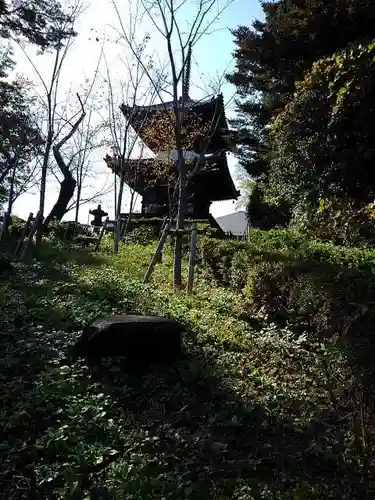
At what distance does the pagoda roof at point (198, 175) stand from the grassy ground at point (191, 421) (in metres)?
15.2

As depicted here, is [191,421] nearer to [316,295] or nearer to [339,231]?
[316,295]

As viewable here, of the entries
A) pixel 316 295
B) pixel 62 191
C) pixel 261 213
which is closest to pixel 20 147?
pixel 62 191

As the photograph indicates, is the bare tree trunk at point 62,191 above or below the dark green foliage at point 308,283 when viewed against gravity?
above

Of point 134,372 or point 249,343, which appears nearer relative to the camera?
point 134,372

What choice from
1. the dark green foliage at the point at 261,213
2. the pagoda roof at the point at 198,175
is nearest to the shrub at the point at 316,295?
the dark green foliage at the point at 261,213

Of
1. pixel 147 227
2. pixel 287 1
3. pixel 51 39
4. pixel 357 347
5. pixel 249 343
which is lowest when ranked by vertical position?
pixel 249 343

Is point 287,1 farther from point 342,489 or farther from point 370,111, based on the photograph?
point 342,489

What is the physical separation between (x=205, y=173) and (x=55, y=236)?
27.0 feet

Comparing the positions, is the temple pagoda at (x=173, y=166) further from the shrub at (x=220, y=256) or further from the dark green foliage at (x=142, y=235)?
the shrub at (x=220, y=256)

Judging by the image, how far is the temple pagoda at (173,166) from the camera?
1867cm

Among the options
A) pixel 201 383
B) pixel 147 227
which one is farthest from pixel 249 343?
pixel 147 227

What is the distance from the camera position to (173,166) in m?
19.5

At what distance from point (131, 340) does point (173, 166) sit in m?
15.6

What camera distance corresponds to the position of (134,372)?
4672mm
